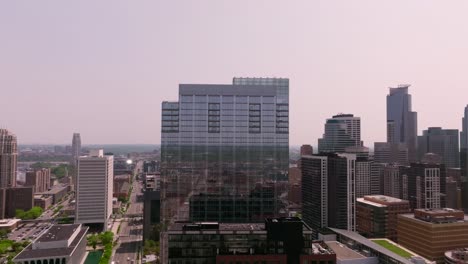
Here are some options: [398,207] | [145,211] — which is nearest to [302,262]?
[145,211]

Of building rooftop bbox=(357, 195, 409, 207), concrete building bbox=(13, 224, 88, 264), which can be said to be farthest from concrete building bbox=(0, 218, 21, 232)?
building rooftop bbox=(357, 195, 409, 207)

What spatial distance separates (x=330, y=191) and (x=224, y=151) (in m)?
61.2

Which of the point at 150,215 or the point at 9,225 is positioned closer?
the point at 150,215

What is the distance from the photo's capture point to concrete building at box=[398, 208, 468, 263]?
128212 mm

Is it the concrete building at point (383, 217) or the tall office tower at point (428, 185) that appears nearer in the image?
the concrete building at point (383, 217)

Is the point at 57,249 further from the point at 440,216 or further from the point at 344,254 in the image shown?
the point at 440,216

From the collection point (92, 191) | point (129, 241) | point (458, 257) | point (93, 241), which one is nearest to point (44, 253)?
point (93, 241)

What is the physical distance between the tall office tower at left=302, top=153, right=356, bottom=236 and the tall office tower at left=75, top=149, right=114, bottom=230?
96833 mm

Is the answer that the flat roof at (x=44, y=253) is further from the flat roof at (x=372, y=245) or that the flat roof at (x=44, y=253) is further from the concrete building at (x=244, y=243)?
the flat roof at (x=372, y=245)

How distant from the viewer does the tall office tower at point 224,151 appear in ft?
378

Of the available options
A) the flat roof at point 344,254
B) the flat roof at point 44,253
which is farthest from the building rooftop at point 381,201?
Result: the flat roof at point 44,253

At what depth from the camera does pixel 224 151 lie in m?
119

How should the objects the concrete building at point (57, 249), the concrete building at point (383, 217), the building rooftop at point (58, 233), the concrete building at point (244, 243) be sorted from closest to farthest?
the concrete building at point (244, 243)
the concrete building at point (57, 249)
the building rooftop at point (58, 233)
the concrete building at point (383, 217)

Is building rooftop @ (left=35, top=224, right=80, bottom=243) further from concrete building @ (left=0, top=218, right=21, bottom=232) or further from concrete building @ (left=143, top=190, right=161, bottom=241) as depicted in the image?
concrete building @ (left=0, top=218, right=21, bottom=232)
